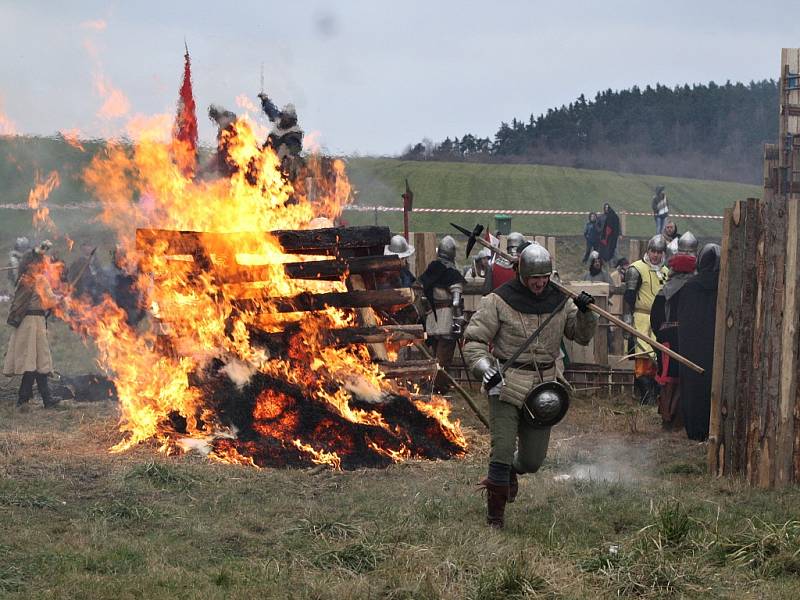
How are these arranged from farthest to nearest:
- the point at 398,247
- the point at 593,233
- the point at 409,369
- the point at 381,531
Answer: the point at 593,233
the point at 398,247
the point at 409,369
the point at 381,531

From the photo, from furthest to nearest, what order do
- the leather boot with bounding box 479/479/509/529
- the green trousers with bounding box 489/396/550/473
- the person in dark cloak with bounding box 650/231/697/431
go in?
the person in dark cloak with bounding box 650/231/697/431, the green trousers with bounding box 489/396/550/473, the leather boot with bounding box 479/479/509/529

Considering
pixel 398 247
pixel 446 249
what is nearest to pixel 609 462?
pixel 446 249

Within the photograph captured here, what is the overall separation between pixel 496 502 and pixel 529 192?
124ft

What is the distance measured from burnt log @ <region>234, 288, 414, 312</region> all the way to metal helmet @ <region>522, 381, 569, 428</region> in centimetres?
319

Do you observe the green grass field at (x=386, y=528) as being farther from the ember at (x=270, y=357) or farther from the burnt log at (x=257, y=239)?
the burnt log at (x=257, y=239)

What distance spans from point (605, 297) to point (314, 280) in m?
5.06

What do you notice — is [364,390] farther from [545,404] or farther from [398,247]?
[398,247]

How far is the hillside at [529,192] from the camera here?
37281mm

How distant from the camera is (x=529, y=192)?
144 feet

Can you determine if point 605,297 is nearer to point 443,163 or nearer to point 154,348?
point 154,348

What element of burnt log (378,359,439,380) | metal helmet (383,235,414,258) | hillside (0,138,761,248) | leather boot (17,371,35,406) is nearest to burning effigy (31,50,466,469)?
burnt log (378,359,439,380)

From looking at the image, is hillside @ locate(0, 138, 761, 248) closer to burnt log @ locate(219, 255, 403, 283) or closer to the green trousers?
burnt log @ locate(219, 255, 403, 283)

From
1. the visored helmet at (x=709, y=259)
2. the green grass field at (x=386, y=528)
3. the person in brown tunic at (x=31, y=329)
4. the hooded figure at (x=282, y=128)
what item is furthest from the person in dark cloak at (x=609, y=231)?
the visored helmet at (x=709, y=259)

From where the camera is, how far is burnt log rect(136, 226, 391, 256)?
384 inches
